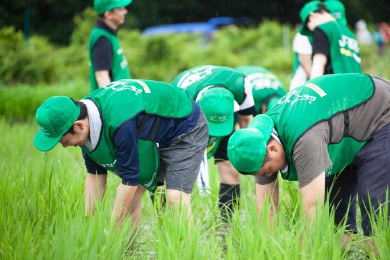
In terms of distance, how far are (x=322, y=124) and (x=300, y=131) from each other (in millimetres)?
125

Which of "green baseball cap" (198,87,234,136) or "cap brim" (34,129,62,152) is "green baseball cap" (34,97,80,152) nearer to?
"cap brim" (34,129,62,152)

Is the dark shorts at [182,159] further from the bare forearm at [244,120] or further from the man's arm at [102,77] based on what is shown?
the man's arm at [102,77]

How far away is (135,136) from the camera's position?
3037 millimetres

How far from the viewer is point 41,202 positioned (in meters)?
3.64

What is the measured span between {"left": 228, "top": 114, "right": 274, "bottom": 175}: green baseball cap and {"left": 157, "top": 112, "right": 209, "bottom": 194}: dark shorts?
0.56 m

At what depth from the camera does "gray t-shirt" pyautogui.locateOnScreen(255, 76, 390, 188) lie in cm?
275

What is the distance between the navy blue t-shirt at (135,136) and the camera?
9.83ft

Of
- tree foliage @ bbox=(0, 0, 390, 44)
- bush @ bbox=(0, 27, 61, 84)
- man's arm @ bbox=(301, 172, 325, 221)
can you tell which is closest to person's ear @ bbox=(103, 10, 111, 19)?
man's arm @ bbox=(301, 172, 325, 221)

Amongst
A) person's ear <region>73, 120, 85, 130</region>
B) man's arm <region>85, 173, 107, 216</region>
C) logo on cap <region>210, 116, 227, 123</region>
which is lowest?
man's arm <region>85, 173, 107, 216</region>

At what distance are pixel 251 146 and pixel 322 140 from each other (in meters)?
0.34

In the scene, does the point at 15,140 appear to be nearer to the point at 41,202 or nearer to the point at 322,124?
the point at 41,202

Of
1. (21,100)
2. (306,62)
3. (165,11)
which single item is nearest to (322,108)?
(306,62)

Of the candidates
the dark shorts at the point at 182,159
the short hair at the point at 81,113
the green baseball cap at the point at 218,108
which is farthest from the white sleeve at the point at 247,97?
the short hair at the point at 81,113

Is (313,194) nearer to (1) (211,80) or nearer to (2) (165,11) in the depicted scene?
(1) (211,80)
